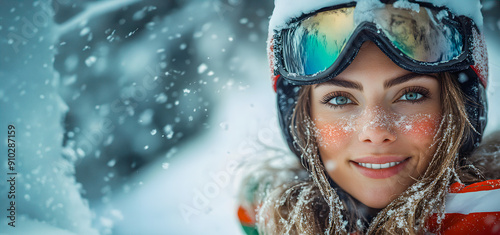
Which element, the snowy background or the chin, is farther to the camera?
the snowy background

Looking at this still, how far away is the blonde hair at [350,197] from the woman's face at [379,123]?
0.04 metres

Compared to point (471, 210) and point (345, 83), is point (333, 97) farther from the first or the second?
point (471, 210)

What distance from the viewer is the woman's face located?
1.44 metres

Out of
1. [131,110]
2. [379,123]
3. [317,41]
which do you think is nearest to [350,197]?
[379,123]

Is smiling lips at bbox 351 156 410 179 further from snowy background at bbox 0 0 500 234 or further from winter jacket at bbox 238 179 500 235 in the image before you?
snowy background at bbox 0 0 500 234

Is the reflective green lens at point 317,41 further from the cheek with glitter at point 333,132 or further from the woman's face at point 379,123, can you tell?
the cheek with glitter at point 333,132

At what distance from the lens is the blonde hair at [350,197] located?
4.87 feet

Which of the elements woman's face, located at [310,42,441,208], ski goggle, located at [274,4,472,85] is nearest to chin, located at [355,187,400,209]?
woman's face, located at [310,42,441,208]

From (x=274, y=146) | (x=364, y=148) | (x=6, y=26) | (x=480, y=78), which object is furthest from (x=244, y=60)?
(x=6, y=26)

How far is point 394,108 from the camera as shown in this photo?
4.82ft

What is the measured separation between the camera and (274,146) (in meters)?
2.36

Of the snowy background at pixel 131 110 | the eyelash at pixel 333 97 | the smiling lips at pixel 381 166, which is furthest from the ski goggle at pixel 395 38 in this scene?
the snowy background at pixel 131 110

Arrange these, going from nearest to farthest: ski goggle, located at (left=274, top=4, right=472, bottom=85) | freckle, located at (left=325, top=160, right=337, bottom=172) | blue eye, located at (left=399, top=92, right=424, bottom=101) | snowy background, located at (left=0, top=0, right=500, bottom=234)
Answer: ski goggle, located at (left=274, top=4, right=472, bottom=85)
blue eye, located at (left=399, top=92, right=424, bottom=101)
freckle, located at (left=325, top=160, right=337, bottom=172)
snowy background, located at (left=0, top=0, right=500, bottom=234)

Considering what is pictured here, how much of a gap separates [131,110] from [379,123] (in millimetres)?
1652
